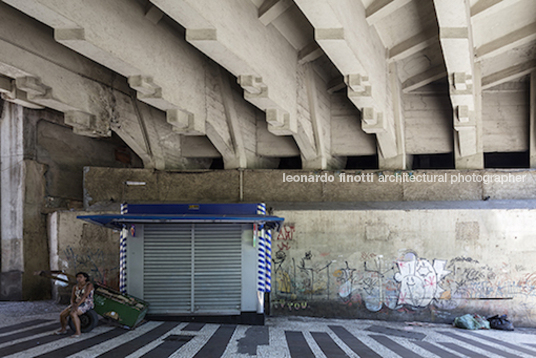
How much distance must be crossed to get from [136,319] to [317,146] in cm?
791

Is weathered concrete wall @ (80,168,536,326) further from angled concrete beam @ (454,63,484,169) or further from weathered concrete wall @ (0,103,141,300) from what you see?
weathered concrete wall @ (0,103,141,300)

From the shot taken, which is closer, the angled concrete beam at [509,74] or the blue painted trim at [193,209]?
the blue painted trim at [193,209]

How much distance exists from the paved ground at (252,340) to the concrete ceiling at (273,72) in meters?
5.47

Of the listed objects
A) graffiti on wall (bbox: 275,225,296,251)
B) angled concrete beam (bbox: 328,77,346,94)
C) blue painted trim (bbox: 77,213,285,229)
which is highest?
angled concrete beam (bbox: 328,77,346,94)

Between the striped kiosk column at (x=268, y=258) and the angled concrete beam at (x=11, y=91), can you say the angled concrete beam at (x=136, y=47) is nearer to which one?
the angled concrete beam at (x=11, y=91)

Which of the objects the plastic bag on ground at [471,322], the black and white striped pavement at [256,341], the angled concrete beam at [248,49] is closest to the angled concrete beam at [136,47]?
the angled concrete beam at [248,49]

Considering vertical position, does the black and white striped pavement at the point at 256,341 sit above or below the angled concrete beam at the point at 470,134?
below

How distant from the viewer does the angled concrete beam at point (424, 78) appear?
12922 mm

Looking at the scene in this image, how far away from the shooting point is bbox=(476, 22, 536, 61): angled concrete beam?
1138 cm

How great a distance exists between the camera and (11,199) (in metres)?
13.4

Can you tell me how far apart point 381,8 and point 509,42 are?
528 centimetres

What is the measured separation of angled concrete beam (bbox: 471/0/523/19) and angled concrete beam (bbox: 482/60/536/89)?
184 inches

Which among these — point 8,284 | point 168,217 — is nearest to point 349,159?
point 168,217

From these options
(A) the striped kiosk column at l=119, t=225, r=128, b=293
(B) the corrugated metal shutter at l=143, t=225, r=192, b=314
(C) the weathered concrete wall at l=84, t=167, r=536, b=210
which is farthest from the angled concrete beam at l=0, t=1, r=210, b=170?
(B) the corrugated metal shutter at l=143, t=225, r=192, b=314
